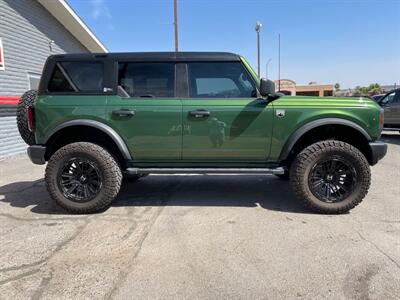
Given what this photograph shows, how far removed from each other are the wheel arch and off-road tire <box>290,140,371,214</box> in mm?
2289

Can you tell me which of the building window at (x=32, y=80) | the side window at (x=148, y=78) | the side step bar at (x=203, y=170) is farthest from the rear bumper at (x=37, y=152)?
the building window at (x=32, y=80)

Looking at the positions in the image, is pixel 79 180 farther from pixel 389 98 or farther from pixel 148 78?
pixel 389 98

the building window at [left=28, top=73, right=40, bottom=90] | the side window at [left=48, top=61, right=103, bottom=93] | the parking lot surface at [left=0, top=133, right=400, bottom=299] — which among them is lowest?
the parking lot surface at [left=0, top=133, right=400, bottom=299]

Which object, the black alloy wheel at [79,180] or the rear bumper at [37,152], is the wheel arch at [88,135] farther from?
the black alloy wheel at [79,180]

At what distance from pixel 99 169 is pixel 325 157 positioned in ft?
9.75

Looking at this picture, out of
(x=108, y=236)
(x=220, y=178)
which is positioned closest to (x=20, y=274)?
(x=108, y=236)

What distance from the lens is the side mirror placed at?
3.97 m

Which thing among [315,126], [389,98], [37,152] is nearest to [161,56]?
[37,152]

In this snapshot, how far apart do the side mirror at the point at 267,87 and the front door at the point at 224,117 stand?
0.55 ft

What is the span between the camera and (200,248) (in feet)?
10.8

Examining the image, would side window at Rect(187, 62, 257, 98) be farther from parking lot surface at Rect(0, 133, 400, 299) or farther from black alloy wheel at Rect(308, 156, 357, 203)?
parking lot surface at Rect(0, 133, 400, 299)

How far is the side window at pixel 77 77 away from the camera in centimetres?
428

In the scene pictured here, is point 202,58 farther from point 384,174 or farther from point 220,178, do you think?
point 384,174

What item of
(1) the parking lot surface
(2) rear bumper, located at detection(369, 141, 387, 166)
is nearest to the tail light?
(1) the parking lot surface
